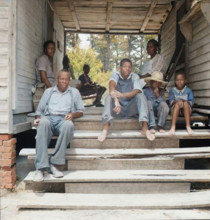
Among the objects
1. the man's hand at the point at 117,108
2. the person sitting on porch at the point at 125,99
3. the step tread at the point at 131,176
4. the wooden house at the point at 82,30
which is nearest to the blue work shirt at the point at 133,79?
the person sitting on porch at the point at 125,99

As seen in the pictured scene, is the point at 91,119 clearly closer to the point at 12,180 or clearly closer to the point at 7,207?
the point at 12,180

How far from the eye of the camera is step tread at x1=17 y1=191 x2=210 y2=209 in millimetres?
2850

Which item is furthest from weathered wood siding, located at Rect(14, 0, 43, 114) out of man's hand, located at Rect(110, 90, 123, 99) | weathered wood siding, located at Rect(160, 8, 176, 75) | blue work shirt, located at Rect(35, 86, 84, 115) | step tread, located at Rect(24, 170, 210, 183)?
weathered wood siding, located at Rect(160, 8, 176, 75)

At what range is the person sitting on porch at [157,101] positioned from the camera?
3.89 metres

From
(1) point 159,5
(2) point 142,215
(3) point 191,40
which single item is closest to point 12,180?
(2) point 142,215

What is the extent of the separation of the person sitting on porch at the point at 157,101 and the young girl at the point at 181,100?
14 centimetres

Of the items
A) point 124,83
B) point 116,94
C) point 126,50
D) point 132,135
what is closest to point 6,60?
point 116,94

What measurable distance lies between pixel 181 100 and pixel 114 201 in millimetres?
1910

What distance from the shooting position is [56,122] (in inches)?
139

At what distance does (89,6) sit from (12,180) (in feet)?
14.3

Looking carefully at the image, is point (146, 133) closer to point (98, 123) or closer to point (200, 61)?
point (98, 123)

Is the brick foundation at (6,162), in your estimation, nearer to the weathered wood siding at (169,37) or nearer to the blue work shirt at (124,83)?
the blue work shirt at (124,83)

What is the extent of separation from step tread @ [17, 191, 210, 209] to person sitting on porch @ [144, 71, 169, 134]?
3.42ft

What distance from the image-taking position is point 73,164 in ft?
11.3
